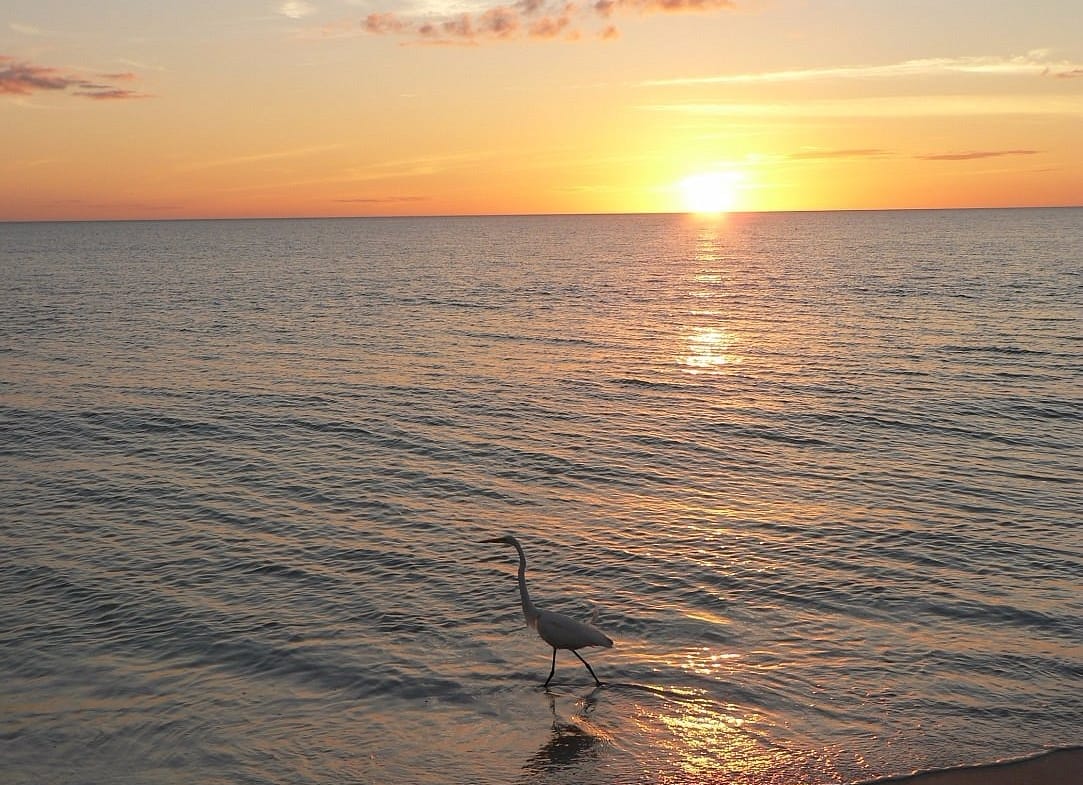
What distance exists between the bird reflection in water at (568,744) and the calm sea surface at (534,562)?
6 centimetres

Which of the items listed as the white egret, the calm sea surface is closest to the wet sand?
the calm sea surface

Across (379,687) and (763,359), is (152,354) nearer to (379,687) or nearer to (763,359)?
(763,359)

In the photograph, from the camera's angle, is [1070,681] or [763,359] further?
[763,359]

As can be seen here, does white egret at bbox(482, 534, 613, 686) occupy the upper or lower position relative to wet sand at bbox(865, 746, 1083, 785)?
upper

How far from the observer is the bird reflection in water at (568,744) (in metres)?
13.3

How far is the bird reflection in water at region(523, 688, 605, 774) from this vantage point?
13.3 m

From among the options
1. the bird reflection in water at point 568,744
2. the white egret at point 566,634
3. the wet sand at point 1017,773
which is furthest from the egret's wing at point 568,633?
the wet sand at point 1017,773

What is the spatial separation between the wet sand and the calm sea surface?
31 centimetres

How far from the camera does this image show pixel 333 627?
18.0 m

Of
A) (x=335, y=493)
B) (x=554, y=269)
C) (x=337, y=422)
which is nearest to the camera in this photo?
(x=335, y=493)

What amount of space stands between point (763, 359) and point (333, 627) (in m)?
37.8

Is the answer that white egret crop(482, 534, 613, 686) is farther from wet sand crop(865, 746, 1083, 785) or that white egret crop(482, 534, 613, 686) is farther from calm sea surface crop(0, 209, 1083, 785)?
wet sand crop(865, 746, 1083, 785)

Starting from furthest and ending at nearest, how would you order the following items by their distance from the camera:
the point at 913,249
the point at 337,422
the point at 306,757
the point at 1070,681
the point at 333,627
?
the point at 913,249, the point at 337,422, the point at 333,627, the point at 1070,681, the point at 306,757

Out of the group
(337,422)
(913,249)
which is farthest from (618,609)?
(913,249)
